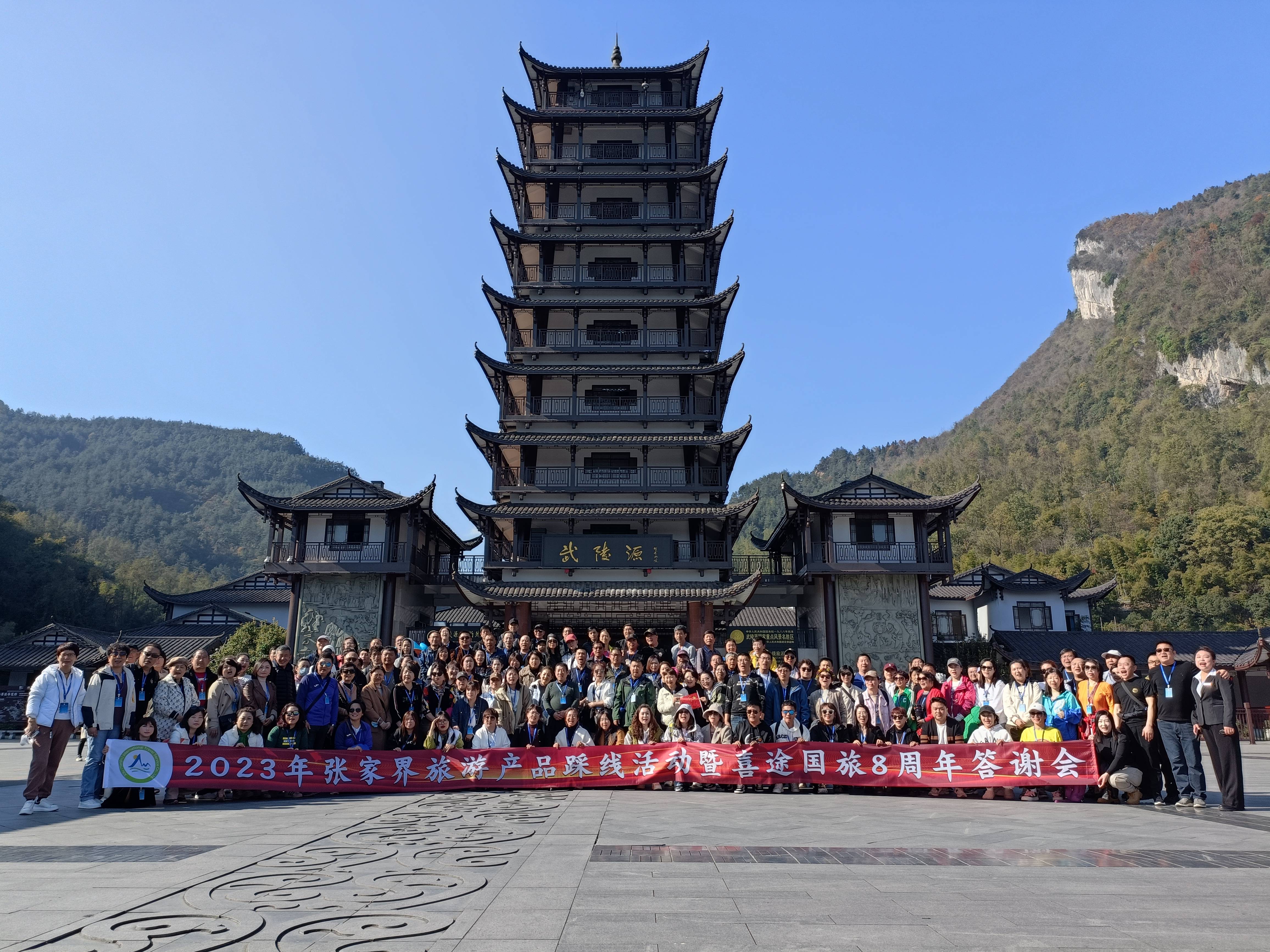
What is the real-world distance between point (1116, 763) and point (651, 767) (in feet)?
17.0

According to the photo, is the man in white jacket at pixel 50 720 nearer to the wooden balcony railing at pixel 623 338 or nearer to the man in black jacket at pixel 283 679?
A: the man in black jacket at pixel 283 679

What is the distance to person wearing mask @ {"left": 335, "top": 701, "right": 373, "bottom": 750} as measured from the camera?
9977 millimetres

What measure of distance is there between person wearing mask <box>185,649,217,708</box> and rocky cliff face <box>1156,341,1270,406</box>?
10017 cm

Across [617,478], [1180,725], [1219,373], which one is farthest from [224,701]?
[1219,373]

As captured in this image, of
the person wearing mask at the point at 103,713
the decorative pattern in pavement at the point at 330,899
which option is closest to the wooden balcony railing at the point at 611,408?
the person wearing mask at the point at 103,713

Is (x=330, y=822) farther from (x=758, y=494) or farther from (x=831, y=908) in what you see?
(x=758, y=494)

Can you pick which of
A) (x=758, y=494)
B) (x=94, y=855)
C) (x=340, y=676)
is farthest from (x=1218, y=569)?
A: (x=94, y=855)

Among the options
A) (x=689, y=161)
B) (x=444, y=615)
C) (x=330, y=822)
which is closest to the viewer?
(x=330, y=822)

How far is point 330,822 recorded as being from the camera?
6867 mm

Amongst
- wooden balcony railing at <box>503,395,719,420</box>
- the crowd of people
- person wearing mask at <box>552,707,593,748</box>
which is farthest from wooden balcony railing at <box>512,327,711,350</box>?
person wearing mask at <box>552,707,593,748</box>

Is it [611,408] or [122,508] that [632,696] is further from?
[122,508]

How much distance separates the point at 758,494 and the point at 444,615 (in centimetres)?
1550

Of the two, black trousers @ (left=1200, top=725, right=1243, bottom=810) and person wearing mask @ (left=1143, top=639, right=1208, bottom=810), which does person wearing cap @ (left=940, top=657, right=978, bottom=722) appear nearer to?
person wearing mask @ (left=1143, top=639, right=1208, bottom=810)

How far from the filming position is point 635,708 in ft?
35.9
